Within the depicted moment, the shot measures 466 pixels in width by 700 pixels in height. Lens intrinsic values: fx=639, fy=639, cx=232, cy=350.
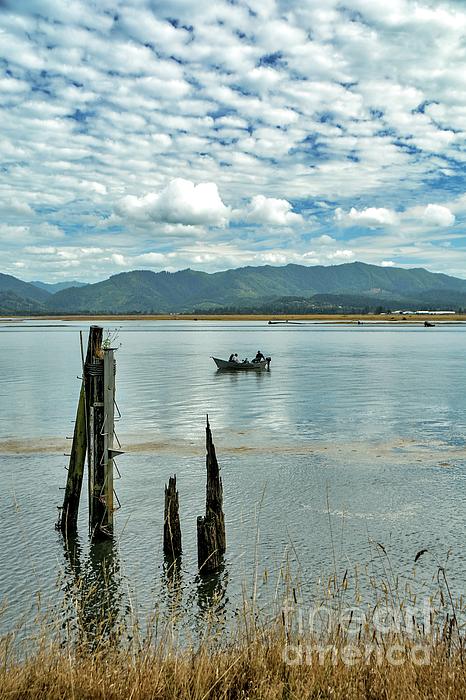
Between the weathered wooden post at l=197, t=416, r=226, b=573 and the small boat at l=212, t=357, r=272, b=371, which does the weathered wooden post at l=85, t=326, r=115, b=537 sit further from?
the small boat at l=212, t=357, r=272, b=371

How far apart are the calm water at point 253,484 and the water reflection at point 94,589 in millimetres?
55

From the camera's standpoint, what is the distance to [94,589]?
39.5ft

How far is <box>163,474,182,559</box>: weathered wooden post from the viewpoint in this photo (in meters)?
13.4

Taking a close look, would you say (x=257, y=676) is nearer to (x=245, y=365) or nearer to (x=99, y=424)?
(x=99, y=424)

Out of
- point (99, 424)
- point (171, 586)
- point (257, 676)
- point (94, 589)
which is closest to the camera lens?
point (257, 676)

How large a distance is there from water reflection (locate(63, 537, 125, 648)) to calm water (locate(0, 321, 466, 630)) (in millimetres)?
55

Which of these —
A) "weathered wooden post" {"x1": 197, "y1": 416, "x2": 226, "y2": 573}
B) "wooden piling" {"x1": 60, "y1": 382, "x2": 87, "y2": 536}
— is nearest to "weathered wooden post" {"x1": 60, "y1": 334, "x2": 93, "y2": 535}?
"wooden piling" {"x1": 60, "y1": 382, "x2": 87, "y2": 536}

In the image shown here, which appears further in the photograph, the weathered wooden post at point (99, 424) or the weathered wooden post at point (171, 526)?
the weathered wooden post at point (99, 424)

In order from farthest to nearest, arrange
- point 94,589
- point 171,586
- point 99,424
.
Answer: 1. point 99,424
2. point 171,586
3. point 94,589

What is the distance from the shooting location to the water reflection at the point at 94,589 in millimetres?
10656

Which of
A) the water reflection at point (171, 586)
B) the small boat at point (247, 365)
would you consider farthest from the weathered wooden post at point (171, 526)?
the small boat at point (247, 365)

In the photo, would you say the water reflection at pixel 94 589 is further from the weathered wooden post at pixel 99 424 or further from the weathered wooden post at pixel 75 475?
the weathered wooden post at pixel 99 424

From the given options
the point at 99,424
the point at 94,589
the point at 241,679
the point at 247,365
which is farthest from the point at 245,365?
the point at 241,679

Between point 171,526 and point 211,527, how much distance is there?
3.19 ft
